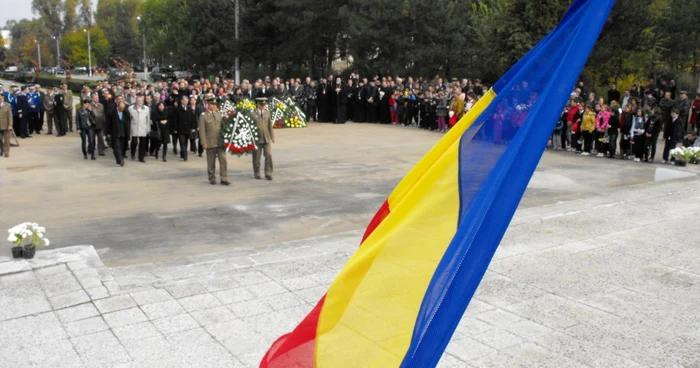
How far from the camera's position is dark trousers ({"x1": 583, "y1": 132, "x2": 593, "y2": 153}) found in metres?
20.3

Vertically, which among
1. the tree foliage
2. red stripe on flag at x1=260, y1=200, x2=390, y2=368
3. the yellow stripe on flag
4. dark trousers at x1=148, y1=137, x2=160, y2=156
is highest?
the tree foliage

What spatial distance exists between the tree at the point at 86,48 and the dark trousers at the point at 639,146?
88.9m

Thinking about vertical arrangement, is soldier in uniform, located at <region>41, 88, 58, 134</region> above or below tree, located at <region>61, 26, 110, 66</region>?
below

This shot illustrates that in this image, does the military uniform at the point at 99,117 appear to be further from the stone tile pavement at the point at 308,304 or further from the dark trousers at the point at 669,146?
the dark trousers at the point at 669,146

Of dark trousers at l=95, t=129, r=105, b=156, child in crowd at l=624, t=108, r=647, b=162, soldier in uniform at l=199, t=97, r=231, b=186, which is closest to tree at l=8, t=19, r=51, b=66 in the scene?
dark trousers at l=95, t=129, r=105, b=156

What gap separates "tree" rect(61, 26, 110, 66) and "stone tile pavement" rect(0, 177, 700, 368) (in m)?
93.4

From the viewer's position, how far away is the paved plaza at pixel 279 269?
20.5ft

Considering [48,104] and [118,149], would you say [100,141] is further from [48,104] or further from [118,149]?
[48,104]

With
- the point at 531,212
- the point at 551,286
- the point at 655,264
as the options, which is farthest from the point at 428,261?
the point at 531,212

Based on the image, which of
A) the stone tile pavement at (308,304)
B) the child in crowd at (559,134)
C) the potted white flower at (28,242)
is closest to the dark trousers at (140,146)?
the stone tile pavement at (308,304)

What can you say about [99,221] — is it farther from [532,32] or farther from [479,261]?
[532,32]

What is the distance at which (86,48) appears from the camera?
95938 mm

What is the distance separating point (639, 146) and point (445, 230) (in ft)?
58.7

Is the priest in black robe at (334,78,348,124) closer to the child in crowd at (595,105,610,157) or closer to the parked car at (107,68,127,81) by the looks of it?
the child in crowd at (595,105,610,157)
